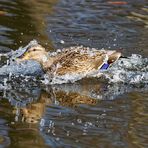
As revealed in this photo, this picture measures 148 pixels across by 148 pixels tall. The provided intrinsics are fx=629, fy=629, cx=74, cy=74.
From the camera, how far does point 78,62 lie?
8570mm

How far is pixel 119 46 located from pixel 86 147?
468 cm

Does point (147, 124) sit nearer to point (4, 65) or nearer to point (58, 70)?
point (58, 70)

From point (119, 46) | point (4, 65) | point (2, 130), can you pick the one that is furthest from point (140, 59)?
point (2, 130)

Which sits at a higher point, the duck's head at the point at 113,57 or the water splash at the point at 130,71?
the duck's head at the point at 113,57

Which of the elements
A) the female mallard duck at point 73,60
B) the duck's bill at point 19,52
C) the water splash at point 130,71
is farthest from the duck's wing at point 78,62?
the duck's bill at point 19,52

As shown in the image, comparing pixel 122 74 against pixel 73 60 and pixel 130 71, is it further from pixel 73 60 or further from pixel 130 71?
pixel 73 60

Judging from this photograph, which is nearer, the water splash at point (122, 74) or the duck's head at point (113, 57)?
the water splash at point (122, 74)

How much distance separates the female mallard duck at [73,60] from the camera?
852cm

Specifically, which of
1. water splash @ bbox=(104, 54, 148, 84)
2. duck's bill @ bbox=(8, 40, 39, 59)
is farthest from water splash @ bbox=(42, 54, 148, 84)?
duck's bill @ bbox=(8, 40, 39, 59)

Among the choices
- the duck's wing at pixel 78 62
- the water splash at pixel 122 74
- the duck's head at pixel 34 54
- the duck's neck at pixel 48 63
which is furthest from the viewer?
the duck's head at pixel 34 54

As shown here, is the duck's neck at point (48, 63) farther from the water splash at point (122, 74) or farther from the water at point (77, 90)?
the water at point (77, 90)

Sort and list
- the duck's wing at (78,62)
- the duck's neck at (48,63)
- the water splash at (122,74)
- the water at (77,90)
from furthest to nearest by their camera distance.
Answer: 1. the duck's neck at (48,63)
2. the duck's wing at (78,62)
3. the water splash at (122,74)
4. the water at (77,90)

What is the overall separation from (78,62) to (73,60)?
0.24 ft

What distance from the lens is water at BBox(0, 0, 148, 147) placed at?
600 cm
